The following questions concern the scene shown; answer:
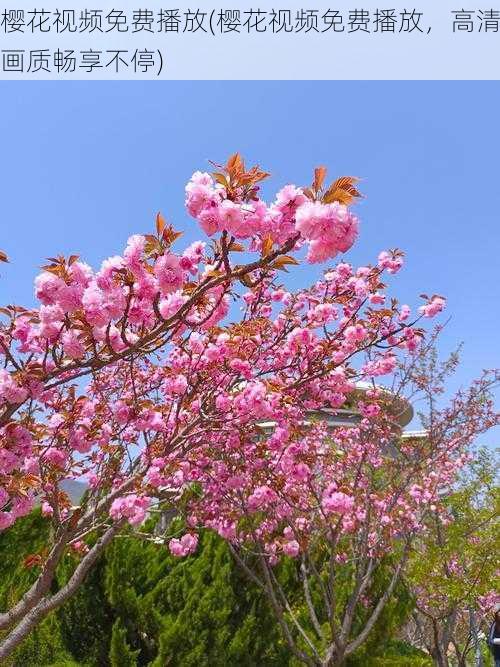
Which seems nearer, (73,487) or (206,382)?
(206,382)

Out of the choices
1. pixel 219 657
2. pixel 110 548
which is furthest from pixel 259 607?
pixel 110 548

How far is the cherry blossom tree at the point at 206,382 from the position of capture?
304cm

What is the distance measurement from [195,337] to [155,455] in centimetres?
102

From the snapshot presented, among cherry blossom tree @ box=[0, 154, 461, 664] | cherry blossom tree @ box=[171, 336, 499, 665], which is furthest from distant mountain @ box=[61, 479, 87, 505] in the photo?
cherry blossom tree @ box=[171, 336, 499, 665]

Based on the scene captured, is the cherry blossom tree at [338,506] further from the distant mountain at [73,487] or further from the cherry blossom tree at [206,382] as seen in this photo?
the distant mountain at [73,487]

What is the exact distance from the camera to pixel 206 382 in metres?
5.41

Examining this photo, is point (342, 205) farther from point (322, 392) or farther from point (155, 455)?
point (322, 392)

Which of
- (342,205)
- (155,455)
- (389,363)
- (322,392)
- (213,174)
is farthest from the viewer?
(389,363)

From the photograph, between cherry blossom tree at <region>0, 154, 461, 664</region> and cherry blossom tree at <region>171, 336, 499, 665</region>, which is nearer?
cherry blossom tree at <region>0, 154, 461, 664</region>

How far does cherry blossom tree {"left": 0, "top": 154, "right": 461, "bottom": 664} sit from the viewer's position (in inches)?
119

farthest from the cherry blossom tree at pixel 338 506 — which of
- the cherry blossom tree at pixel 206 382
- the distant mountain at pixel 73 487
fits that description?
the distant mountain at pixel 73 487

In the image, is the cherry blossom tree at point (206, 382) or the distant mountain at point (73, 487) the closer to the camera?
the cherry blossom tree at point (206, 382)

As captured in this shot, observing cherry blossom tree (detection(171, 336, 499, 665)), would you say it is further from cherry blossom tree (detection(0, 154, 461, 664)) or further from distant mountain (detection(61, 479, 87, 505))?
distant mountain (detection(61, 479, 87, 505))

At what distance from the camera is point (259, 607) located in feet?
27.9
